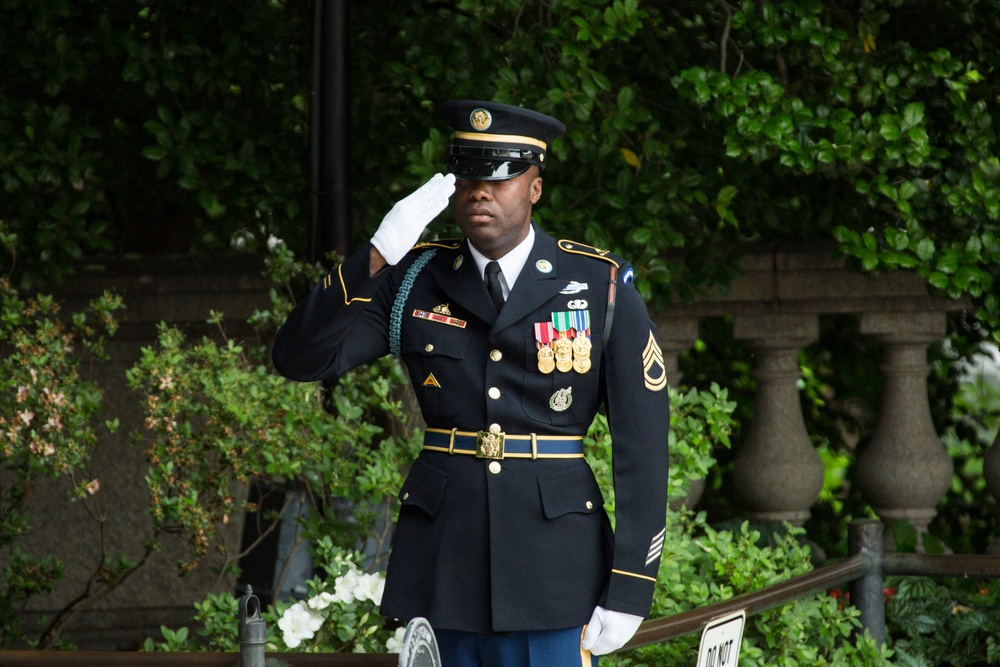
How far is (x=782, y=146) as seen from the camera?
4.05 meters

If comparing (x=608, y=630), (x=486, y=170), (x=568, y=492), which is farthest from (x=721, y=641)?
(x=486, y=170)

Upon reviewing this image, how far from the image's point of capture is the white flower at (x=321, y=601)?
10.7ft

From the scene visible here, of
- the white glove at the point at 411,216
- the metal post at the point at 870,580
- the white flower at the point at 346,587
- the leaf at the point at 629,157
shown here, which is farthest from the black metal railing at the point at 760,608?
the leaf at the point at 629,157

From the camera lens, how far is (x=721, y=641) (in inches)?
113

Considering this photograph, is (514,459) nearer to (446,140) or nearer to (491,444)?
(491,444)

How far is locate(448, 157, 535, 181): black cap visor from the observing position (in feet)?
8.13

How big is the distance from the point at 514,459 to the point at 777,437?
246 cm

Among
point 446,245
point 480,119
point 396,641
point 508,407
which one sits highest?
point 480,119

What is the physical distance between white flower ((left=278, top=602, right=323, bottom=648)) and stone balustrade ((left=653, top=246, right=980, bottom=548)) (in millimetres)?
1971

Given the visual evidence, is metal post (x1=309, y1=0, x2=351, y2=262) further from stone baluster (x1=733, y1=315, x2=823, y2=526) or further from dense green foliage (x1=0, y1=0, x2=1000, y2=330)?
stone baluster (x1=733, y1=315, x2=823, y2=526)

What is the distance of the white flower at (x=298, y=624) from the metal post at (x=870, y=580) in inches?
58.0

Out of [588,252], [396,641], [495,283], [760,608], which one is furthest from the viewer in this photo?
[396,641]

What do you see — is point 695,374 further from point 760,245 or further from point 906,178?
point 906,178

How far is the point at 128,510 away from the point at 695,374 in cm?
239
